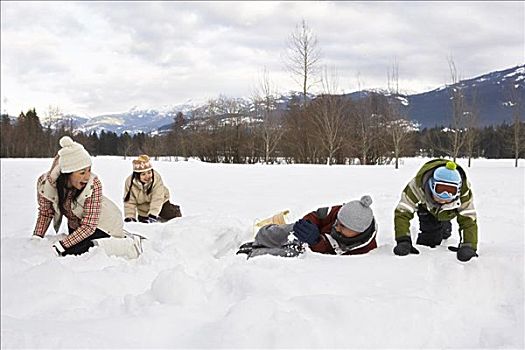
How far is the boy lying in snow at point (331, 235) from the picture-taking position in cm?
369

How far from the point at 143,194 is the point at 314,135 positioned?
19.7 m

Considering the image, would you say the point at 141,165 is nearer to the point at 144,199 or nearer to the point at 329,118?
the point at 144,199

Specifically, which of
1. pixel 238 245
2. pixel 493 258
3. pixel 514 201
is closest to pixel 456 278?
pixel 493 258

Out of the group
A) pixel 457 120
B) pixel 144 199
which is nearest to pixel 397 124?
pixel 457 120

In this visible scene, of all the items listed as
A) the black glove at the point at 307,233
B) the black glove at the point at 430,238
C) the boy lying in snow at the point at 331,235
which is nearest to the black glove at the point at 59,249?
the boy lying in snow at the point at 331,235

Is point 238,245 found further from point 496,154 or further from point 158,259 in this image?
point 496,154

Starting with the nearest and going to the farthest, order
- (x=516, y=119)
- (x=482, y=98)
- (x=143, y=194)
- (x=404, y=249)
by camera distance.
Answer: (x=404, y=249) → (x=143, y=194) → (x=516, y=119) → (x=482, y=98)

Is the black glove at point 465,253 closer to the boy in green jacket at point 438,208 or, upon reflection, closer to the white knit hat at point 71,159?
the boy in green jacket at point 438,208

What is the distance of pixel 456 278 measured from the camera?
2955 millimetres

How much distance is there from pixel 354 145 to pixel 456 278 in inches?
876

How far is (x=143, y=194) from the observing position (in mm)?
5902

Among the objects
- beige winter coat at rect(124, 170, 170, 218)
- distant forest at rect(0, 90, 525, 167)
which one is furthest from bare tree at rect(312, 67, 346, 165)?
beige winter coat at rect(124, 170, 170, 218)

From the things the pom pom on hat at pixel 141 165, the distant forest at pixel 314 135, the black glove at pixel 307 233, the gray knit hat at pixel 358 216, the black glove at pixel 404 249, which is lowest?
the black glove at pixel 404 249

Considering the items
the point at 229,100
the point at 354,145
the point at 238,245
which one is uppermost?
the point at 229,100
